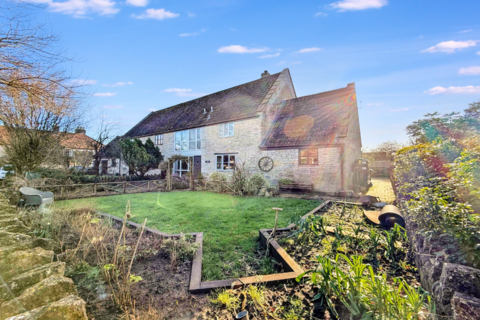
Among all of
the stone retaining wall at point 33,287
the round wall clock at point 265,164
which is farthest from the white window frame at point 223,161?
the stone retaining wall at point 33,287

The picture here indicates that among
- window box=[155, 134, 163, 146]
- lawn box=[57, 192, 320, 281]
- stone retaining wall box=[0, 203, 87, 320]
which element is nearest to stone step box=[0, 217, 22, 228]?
stone retaining wall box=[0, 203, 87, 320]

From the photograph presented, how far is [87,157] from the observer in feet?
60.4

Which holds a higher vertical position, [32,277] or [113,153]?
[113,153]

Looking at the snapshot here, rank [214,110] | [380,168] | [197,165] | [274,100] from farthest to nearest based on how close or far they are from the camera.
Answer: [380,168]
[214,110]
[197,165]
[274,100]

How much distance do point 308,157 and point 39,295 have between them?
12.7 metres

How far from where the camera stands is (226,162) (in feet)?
55.5

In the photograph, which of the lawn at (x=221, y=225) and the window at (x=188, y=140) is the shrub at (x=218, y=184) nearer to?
the lawn at (x=221, y=225)

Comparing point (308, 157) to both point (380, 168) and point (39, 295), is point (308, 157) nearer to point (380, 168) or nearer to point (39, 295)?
point (39, 295)

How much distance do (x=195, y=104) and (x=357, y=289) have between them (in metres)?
22.7

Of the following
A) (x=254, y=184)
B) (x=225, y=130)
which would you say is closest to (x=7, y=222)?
(x=254, y=184)

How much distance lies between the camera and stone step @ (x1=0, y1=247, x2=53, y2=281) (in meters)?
2.69

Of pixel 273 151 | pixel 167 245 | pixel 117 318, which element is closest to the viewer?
pixel 117 318

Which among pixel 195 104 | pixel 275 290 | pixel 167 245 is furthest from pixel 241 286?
pixel 195 104

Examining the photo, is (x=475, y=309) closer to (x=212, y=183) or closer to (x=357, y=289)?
(x=357, y=289)
